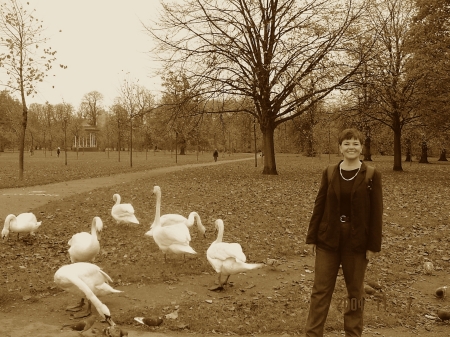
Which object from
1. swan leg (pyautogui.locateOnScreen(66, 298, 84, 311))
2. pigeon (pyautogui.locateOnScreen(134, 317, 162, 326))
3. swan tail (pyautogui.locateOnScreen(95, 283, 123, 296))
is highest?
swan tail (pyautogui.locateOnScreen(95, 283, 123, 296))

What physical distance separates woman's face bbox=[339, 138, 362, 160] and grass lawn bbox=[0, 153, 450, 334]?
8.32 feet

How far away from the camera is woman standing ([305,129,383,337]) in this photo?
4.20 meters

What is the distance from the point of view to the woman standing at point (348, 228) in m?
4.20

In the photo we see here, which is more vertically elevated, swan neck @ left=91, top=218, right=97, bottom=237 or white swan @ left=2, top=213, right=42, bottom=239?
swan neck @ left=91, top=218, right=97, bottom=237

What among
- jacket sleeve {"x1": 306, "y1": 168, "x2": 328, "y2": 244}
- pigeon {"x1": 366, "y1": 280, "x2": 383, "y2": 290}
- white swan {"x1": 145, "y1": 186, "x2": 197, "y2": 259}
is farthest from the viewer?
white swan {"x1": 145, "y1": 186, "x2": 197, "y2": 259}

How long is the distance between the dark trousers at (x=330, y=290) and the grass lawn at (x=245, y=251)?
42.9 inches

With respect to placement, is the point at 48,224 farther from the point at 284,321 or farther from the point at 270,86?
the point at 270,86

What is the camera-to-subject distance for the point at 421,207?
48.1 feet

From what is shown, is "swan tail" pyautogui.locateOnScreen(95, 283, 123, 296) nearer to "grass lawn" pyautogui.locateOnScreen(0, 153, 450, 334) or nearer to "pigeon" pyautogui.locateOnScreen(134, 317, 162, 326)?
"grass lawn" pyautogui.locateOnScreen(0, 153, 450, 334)

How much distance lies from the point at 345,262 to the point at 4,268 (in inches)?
259

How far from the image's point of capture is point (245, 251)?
9023 mm

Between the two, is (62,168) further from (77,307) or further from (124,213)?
(77,307)

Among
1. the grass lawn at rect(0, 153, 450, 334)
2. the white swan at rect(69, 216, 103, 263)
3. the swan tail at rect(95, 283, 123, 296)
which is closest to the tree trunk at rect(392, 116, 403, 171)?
the grass lawn at rect(0, 153, 450, 334)

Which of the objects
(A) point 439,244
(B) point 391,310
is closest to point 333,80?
(A) point 439,244
